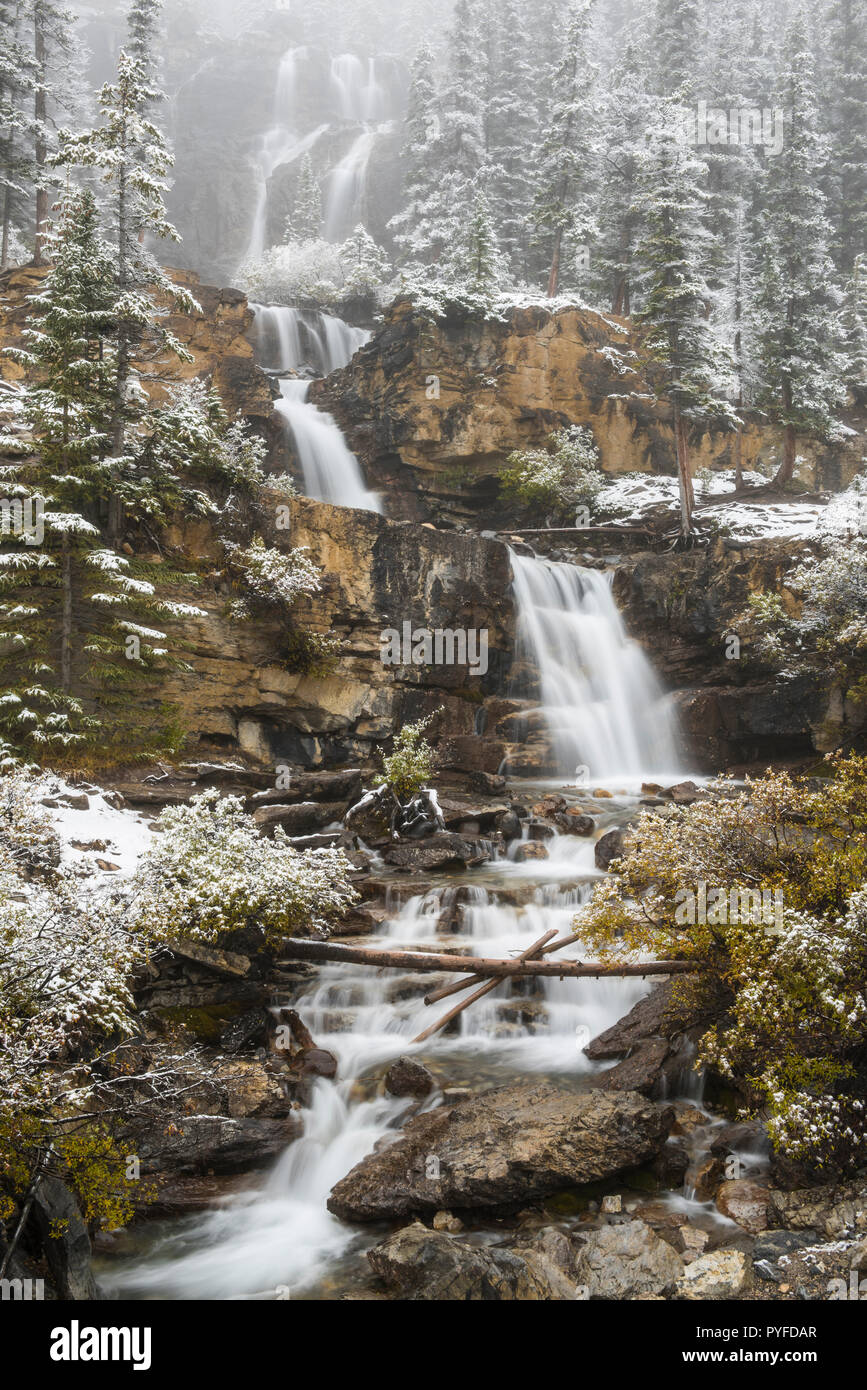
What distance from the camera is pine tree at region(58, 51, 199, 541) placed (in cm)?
1598

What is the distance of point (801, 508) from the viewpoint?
26266mm

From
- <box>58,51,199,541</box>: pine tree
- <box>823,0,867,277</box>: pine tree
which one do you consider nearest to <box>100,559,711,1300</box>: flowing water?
<box>58,51,199,541</box>: pine tree

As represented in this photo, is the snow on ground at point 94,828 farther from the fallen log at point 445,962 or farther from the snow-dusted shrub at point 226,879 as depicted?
the fallen log at point 445,962

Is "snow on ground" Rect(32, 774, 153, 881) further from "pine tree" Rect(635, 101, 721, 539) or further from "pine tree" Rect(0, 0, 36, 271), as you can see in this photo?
"pine tree" Rect(0, 0, 36, 271)

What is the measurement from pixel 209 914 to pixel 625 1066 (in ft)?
16.9

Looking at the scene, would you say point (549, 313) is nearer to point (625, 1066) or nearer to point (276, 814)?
point (276, 814)

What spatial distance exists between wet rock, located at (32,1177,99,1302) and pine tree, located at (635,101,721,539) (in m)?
24.2

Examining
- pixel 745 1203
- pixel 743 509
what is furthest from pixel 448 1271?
pixel 743 509

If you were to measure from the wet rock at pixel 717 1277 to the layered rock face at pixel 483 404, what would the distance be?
25602 millimetres

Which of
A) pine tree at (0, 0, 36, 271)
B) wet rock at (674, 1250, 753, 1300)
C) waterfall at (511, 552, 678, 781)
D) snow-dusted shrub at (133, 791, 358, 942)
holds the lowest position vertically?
wet rock at (674, 1250, 753, 1300)

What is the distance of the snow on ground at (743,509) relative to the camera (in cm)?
2066

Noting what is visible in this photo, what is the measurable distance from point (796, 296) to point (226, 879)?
30.2 metres

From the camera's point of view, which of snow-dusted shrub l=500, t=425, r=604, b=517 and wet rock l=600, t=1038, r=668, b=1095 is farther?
snow-dusted shrub l=500, t=425, r=604, b=517

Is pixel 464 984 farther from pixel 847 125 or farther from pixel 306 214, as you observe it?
pixel 306 214
